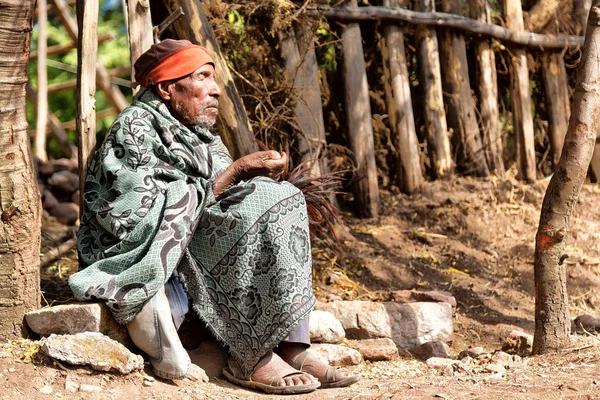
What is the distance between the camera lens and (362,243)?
5887mm

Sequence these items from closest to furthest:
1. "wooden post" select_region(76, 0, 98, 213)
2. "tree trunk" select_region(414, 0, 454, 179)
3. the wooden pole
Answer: "wooden post" select_region(76, 0, 98, 213), the wooden pole, "tree trunk" select_region(414, 0, 454, 179)

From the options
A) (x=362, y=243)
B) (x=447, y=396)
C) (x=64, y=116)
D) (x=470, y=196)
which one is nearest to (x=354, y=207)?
(x=362, y=243)

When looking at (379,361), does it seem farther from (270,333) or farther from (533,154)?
(533,154)

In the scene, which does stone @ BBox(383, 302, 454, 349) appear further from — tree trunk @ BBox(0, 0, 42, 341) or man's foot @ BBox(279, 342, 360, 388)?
tree trunk @ BBox(0, 0, 42, 341)

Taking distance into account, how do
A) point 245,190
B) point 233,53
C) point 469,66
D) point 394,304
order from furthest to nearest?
point 469,66 → point 233,53 → point 394,304 → point 245,190

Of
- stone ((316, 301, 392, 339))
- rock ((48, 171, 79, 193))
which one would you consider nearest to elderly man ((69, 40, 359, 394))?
stone ((316, 301, 392, 339))

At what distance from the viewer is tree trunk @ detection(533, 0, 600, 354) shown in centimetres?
410

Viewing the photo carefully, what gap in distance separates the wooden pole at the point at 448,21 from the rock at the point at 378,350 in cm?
234

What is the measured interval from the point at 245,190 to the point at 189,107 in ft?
1.84

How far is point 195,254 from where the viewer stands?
3.90 m

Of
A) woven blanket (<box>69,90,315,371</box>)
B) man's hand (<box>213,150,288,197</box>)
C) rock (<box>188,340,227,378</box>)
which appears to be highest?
man's hand (<box>213,150,288,197</box>)

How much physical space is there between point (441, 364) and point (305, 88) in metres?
2.26

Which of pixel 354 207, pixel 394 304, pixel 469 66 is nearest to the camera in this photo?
pixel 394 304

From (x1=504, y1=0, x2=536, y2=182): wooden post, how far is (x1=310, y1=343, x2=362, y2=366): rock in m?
3.21
